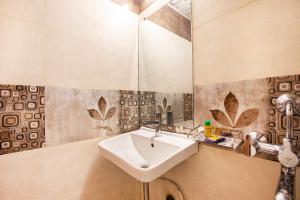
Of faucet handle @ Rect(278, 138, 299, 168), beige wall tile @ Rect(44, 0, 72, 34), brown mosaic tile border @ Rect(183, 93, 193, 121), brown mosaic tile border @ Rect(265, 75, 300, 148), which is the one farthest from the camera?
brown mosaic tile border @ Rect(183, 93, 193, 121)

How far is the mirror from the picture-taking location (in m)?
1.02

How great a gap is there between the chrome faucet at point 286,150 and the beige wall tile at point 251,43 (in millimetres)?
158

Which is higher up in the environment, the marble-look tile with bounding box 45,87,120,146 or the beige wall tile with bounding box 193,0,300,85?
the beige wall tile with bounding box 193,0,300,85

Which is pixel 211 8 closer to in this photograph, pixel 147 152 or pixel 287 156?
pixel 287 156

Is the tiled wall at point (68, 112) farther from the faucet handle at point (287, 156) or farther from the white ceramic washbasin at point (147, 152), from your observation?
the faucet handle at point (287, 156)

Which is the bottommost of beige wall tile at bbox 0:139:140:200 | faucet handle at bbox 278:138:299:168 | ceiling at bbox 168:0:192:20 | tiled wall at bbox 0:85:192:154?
beige wall tile at bbox 0:139:140:200

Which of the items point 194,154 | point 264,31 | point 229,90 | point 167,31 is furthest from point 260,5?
point 194,154

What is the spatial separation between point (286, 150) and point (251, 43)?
513 millimetres

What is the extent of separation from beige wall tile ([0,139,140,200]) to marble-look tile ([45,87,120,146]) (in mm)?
67

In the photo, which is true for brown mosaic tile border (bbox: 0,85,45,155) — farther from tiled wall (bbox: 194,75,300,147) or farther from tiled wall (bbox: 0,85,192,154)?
tiled wall (bbox: 194,75,300,147)

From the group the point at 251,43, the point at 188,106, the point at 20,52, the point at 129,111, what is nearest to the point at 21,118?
the point at 20,52

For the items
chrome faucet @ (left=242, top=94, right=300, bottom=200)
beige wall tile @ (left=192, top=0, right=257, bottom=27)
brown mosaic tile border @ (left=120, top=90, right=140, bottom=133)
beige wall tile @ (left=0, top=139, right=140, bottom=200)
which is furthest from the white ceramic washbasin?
beige wall tile @ (left=192, top=0, right=257, bottom=27)

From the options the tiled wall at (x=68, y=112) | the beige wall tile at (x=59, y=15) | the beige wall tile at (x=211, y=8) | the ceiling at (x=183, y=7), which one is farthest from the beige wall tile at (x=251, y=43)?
the beige wall tile at (x=59, y=15)

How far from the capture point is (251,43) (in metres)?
0.73
